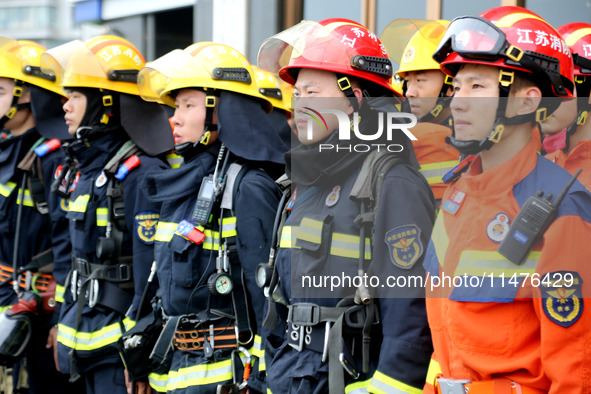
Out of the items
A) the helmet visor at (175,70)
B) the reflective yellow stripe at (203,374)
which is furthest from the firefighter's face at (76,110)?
the reflective yellow stripe at (203,374)

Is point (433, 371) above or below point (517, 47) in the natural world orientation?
below

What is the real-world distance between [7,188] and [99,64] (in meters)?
1.24

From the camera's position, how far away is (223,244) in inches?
149

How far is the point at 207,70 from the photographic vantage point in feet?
13.4

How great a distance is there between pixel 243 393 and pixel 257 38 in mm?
6333

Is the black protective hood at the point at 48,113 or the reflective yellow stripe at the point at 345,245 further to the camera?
the black protective hood at the point at 48,113

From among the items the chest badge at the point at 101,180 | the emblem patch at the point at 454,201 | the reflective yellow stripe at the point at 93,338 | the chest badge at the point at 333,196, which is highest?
the emblem patch at the point at 454,201

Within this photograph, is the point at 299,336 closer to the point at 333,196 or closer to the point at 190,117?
the point at 333,196

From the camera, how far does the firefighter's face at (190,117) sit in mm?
4059

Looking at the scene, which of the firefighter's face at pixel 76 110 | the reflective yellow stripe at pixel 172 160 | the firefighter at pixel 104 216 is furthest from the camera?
the reflective yellow stripe at pixel 172 160

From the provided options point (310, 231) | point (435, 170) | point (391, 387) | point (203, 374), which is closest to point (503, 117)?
point (310, 231)

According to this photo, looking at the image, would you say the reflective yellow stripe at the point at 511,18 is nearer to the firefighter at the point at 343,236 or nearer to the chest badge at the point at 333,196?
the firefighter at the point at 343,236

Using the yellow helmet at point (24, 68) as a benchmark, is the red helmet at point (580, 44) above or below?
above

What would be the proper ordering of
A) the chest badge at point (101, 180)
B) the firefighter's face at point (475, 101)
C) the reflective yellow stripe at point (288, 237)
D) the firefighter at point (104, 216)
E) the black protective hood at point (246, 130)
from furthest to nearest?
the chest badge at point (101, 180) → the firefighter at point (104, 216) → the black protective hood at point (246, 130) → the reflective yellow stripe at point (288, 237) → the firefighter's face at point (475, 101)
